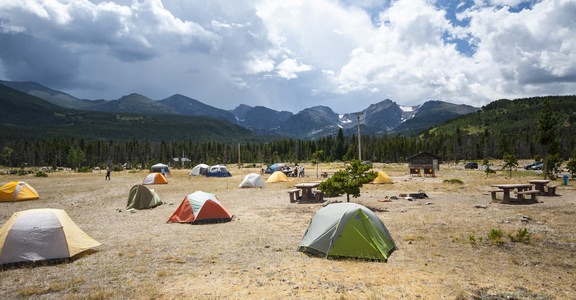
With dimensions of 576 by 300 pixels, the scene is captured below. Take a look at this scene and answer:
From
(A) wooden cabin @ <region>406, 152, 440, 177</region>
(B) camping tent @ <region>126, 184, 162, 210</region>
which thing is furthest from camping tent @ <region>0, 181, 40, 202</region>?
(A) wooden cabin @ <region>406, 152, 440, 177</region>

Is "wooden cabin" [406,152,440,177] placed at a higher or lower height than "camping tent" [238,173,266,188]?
higher

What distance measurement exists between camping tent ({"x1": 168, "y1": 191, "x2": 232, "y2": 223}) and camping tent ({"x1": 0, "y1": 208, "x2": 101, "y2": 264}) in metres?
6.11

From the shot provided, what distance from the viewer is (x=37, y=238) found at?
11172mm

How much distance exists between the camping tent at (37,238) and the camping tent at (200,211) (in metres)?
6.11

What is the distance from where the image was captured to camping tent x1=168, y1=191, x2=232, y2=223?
1764 centimetres

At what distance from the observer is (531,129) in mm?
162875

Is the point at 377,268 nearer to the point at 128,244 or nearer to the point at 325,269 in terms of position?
the point at 325,269

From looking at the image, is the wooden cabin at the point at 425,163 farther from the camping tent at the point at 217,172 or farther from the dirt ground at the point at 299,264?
the dirt ground at the point at 299,264

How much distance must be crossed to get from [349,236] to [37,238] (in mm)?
10440

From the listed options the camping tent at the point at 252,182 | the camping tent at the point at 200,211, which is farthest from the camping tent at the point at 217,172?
the camping tent at the point at 200,211

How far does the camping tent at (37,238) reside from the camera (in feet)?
35.4

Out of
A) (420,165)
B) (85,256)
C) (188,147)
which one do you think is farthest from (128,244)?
(188,147)

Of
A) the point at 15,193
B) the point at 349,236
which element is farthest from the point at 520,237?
the point at 15,193

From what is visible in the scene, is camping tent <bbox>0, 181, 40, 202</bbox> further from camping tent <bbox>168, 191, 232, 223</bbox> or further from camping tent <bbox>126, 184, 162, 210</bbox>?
camping tent <bbox>168, 191, 232, 223</bbox>
